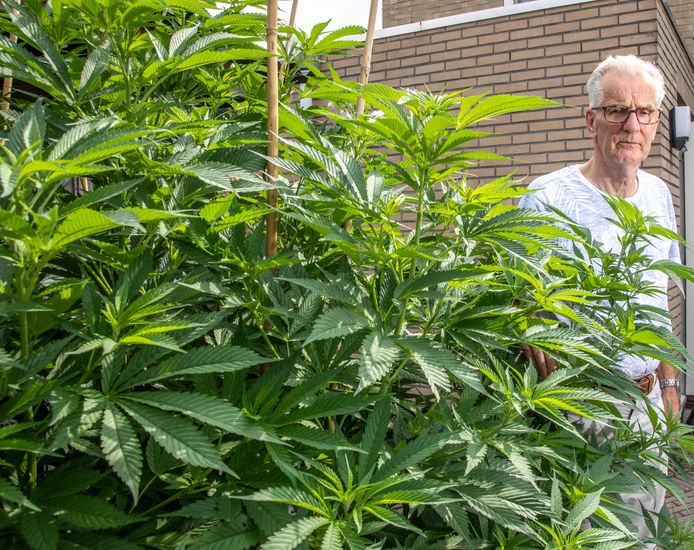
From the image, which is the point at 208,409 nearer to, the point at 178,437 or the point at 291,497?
the point at 178,437

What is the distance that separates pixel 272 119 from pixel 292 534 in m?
0.68

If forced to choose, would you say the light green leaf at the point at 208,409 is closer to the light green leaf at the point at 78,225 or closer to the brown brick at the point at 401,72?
the light green leaf at the point at 78,225

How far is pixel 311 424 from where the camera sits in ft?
3.62

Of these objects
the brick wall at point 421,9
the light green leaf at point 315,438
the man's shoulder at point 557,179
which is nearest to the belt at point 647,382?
the man's shoulder at point 557,179

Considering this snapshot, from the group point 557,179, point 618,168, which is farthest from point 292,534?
point 618,168

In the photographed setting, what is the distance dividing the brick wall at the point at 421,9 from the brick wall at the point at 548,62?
387 centimetres

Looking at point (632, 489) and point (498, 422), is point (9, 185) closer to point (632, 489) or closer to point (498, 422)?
point (498, 422)

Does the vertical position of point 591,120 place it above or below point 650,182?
above

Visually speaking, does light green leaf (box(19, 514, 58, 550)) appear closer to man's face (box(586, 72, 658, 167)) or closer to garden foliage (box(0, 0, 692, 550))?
garden foliage (box(0, 0, 692, 550))

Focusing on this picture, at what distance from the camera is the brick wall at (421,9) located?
10.9 meters

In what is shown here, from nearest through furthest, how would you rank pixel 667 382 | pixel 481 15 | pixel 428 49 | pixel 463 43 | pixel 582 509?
pixel 582 509 < pixel 667 382 < pixel 481 15 < pixel 463 43 < pixel 428 49

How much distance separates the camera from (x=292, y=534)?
820 millimetres

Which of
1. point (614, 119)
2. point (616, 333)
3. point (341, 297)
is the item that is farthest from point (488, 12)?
point (341, 297)

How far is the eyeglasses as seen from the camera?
99.4 inches
